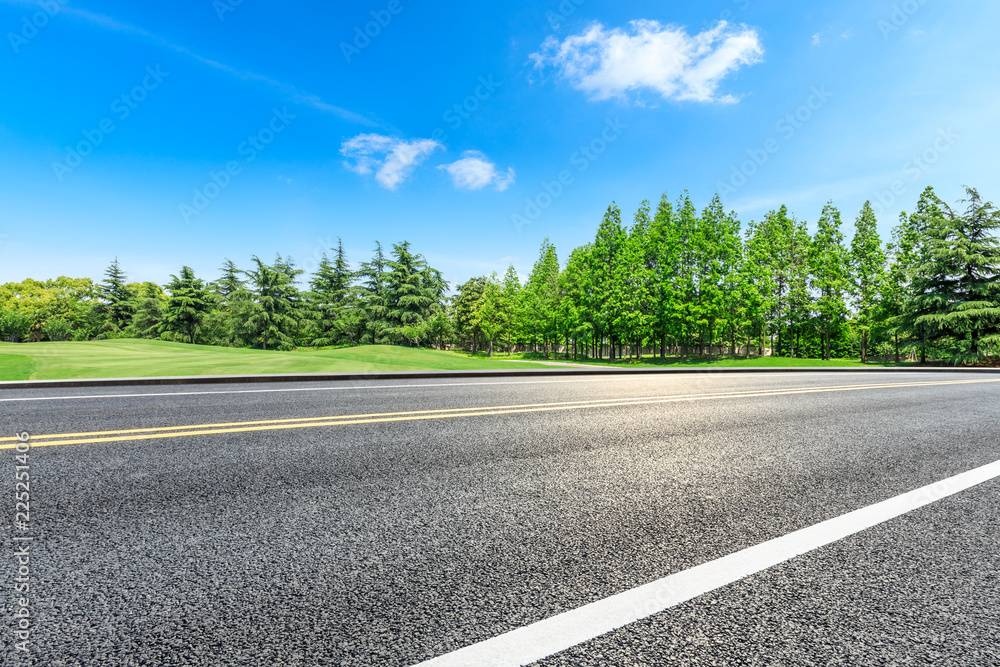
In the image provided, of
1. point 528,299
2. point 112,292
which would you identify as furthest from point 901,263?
point 112,292

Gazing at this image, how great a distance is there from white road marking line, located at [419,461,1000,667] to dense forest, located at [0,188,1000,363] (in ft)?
106

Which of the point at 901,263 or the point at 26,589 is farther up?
the point at 901,263

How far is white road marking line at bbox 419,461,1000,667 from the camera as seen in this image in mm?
1624

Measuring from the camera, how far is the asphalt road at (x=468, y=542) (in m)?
1.72

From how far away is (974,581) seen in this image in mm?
2236

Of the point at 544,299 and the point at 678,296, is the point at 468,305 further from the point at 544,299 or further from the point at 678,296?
the point at 678,296

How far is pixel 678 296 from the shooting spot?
33781mm

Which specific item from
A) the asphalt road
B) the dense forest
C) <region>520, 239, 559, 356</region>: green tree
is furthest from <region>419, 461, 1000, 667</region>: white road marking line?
<region>520, 239, 559, 356</region>: green tree

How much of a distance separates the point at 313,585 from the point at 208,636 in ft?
1.48

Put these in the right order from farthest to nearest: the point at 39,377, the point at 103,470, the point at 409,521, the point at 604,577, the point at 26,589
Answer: the point at 39,377
the point at 103,470
the point at 409,521
the point at 604,577
the point at 26,589

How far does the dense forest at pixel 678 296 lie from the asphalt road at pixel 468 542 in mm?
31239

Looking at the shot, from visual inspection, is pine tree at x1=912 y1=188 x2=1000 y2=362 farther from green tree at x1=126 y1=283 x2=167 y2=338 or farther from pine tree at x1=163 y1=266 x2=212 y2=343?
green tree at x1=126 y1=283 x2=167 y2=338

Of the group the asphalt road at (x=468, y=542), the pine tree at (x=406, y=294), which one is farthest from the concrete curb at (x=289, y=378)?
the pine tree at (x=406, y=294)

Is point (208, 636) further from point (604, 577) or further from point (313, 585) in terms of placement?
point (604, 577)
